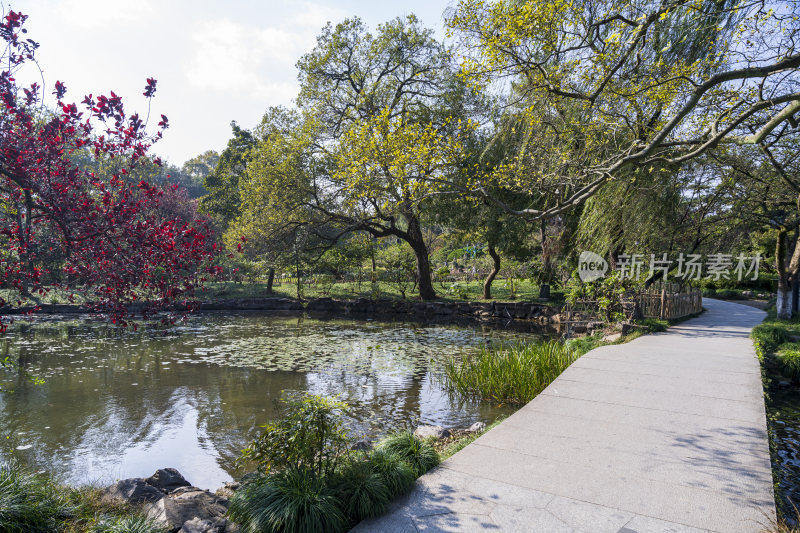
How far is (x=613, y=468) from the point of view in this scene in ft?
10.9

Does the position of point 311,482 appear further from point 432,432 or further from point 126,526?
point 432,432

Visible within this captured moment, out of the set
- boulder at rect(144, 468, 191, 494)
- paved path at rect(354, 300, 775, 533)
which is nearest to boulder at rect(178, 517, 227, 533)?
paved path at rect(354, 300, 775, 533)

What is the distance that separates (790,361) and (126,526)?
971 cm

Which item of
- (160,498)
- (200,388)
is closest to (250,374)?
(200,388)

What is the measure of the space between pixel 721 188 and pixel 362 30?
13.4 meters

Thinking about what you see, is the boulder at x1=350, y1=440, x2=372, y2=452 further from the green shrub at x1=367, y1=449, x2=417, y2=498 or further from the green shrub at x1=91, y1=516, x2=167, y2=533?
the green shrub at x1=91, y1=516, x2=167, y2=533

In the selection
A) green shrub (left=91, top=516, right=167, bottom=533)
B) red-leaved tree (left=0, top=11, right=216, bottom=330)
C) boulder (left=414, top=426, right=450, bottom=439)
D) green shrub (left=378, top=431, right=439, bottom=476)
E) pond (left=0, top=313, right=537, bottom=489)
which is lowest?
pond (left=0, top=313, right=537, bottom=489)

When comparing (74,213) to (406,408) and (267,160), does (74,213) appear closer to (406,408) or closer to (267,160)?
(406,408)

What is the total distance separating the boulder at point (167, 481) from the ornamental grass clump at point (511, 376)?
396 centimetres

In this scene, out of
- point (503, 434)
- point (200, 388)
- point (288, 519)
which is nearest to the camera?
point (288, 519)

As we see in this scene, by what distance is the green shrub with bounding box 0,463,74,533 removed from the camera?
260 centimetres

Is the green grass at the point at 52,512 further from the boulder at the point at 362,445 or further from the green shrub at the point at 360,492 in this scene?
the boulder at the point at 362,445

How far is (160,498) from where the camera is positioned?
3.35 meters

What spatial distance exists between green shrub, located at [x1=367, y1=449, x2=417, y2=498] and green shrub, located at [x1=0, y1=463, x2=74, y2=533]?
1935 millimetres
